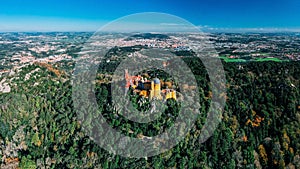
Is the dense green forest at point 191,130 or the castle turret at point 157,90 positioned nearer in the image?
the dense green forest at point 191,130

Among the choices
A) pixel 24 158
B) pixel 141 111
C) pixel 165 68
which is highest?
pixel 165 68

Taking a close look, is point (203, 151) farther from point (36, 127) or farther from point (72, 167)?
point (36, 127)

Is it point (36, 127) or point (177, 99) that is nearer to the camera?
point (177, 99)

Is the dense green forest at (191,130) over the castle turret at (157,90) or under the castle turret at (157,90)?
under

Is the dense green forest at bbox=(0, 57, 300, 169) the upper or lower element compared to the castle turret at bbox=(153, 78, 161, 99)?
lower

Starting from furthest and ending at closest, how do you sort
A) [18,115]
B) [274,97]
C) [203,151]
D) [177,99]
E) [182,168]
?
[18,115] → [274,97] → [177,99] → [203,151] → [182,168]

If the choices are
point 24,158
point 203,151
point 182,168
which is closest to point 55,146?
point 24,158

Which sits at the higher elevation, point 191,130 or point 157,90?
point 157,90

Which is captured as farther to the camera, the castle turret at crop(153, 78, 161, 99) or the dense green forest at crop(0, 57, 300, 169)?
the castle turret at crop(153, 78, 161, 99)
